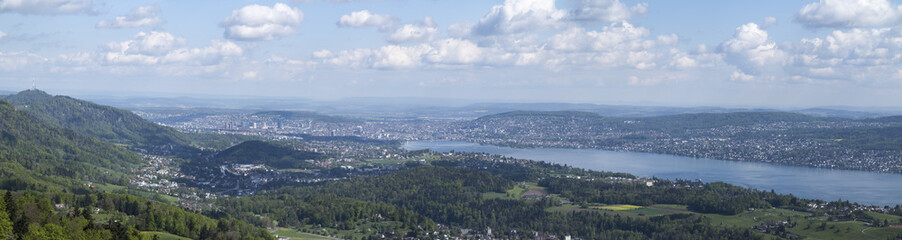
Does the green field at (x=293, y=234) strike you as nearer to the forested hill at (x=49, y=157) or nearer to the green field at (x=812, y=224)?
the forested hill at (x=49, y=157)

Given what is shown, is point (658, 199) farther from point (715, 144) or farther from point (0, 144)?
point (715, 144)

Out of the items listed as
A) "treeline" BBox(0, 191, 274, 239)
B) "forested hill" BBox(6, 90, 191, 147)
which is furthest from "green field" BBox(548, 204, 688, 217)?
"forested hill" BBox(6, 90, 191, 147)

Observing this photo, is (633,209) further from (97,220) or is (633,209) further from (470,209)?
(97,220)

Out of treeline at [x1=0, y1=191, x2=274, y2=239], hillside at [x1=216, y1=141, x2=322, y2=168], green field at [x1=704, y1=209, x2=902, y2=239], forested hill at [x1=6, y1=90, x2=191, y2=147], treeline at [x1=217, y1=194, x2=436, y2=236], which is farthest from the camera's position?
forested hill at [x1=6, y1=90, x2=191, y2=147]

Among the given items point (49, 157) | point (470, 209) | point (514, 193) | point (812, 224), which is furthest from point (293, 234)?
point (49, 157)

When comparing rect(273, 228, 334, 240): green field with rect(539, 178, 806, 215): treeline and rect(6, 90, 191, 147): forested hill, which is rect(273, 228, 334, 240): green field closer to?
rect(539, 178, 806, 215): treeline
